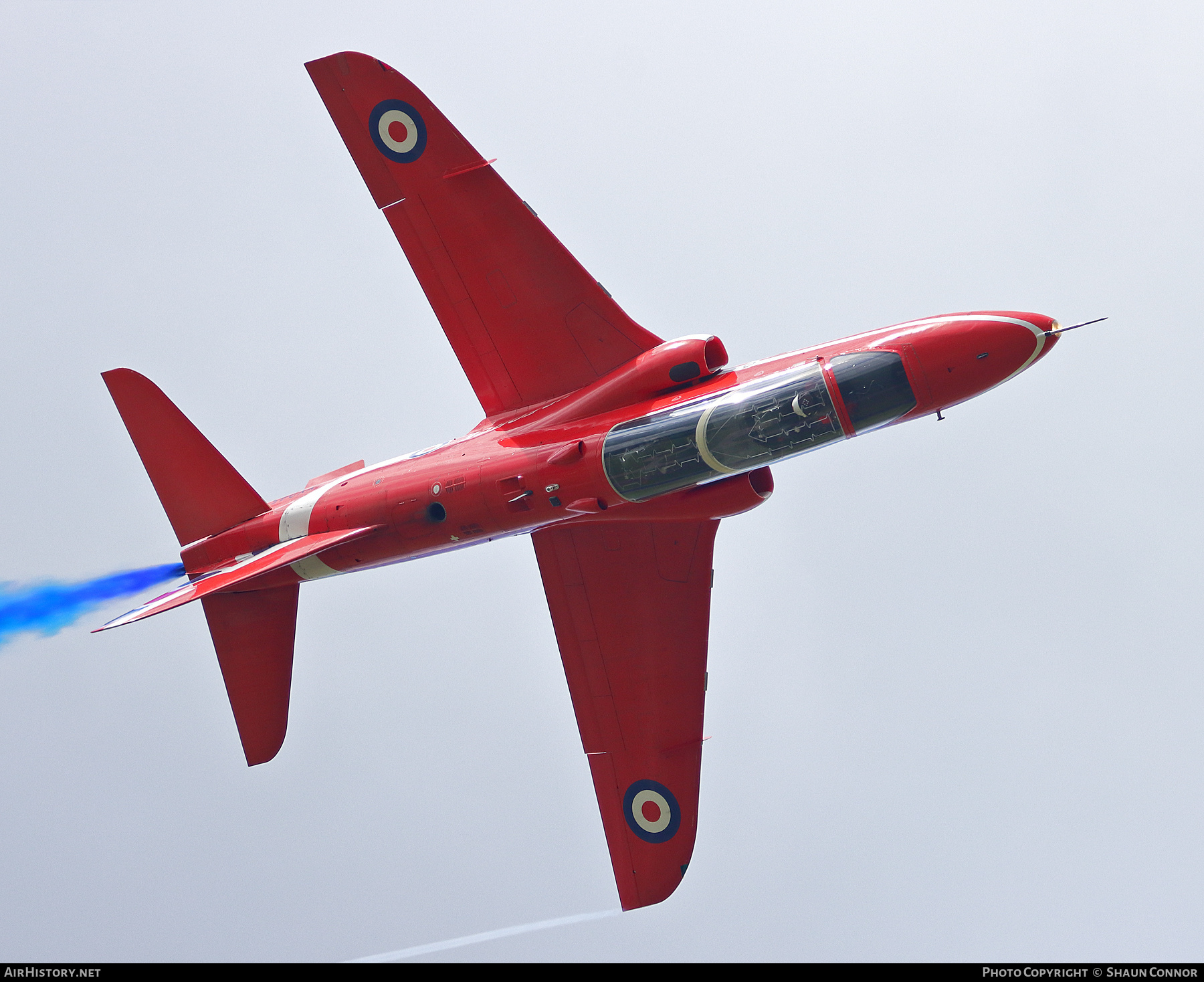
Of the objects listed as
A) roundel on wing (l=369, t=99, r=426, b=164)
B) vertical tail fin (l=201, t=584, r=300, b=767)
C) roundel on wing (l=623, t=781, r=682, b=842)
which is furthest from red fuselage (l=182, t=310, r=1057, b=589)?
roundel on wing (l=623, t=781, r=682, b=842)

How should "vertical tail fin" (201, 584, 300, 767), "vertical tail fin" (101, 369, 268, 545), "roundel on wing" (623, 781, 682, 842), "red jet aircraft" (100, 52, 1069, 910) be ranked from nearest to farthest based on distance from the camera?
"red jet aircraft" (100, 52, 1069, 910) < "vertical tail fin" (101, 369, 268, 545) < "vertical tail fin" (201, 584, 300, 767) < "roundel on wing" (623, 781, 682, 842)

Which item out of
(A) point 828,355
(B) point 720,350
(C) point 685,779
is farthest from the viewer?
(C) point 685,779

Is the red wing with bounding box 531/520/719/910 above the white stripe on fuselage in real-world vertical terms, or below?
below

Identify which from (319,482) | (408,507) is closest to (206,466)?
(319,482)

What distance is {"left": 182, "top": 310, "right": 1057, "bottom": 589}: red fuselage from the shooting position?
14742 millimetres

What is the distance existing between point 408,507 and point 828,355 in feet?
22.0

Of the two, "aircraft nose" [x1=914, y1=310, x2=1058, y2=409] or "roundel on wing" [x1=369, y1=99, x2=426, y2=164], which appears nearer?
"aircraft nose" [x1=914, y1=310, x2=1058, y2=409]

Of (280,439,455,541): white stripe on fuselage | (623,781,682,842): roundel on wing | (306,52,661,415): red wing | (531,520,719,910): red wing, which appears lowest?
(623,781,682,842): roundel on wing

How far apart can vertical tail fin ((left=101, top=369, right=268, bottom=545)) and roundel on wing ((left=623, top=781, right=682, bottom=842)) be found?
26.1 ft

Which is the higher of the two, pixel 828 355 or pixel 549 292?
pixel 549 292

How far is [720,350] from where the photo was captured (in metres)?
16.5

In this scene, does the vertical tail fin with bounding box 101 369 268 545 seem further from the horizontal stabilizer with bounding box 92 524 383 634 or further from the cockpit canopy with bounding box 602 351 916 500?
the cockpit canopy with bounding box 602 351 916 500

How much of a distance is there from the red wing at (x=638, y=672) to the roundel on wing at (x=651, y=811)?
0.05 feet

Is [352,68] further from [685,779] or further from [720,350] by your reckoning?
[685,779]
